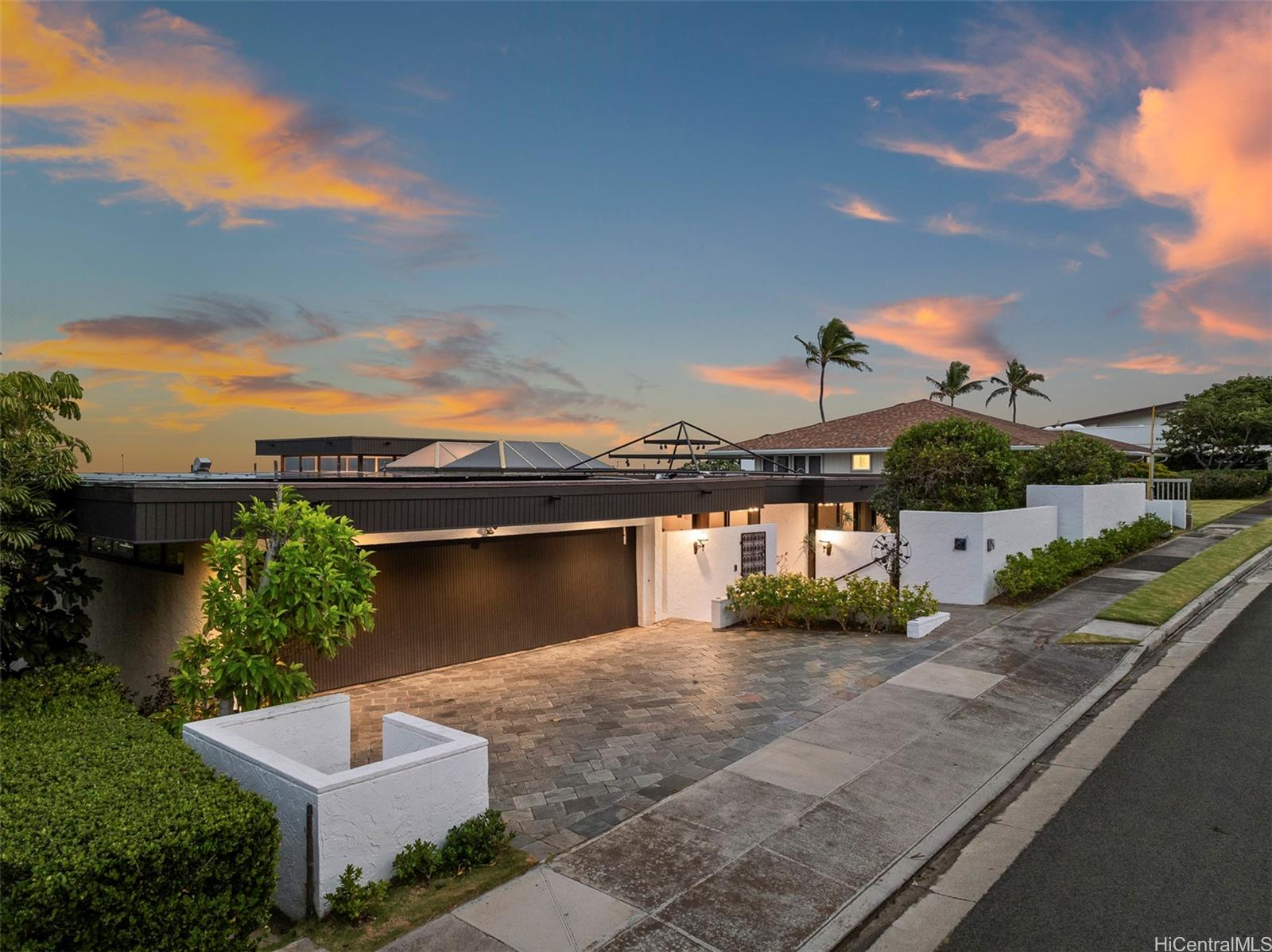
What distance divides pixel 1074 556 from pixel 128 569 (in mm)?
20839

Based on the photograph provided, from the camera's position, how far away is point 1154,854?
571 cm

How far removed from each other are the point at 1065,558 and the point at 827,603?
7.92 m

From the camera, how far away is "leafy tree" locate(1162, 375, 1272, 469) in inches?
1617

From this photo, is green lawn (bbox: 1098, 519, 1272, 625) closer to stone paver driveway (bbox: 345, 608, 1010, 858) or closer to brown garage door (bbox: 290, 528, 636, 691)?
stone paver driveway (bbox: 345, 608, 1010, 858)

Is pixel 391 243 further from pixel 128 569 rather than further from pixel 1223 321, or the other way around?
pixel 1223 321

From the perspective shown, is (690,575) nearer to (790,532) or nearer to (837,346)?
(790,532)

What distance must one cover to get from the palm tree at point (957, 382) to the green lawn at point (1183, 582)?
40.7 m

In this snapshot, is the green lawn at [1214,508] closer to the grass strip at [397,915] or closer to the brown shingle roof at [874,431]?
the brown shingle roof at [874,431]

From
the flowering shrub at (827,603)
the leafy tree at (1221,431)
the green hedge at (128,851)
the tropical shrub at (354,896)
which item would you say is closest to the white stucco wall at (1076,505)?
the flowering shrub at (827,603)

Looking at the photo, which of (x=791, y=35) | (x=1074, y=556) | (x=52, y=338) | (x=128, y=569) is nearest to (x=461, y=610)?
(x=128, y=569)

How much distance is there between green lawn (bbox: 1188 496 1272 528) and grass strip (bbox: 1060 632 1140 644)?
19.8m

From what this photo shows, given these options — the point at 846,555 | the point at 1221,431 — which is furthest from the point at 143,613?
the point at 1221,431

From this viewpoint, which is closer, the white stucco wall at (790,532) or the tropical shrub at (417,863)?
the tropical shrub at (417,863)

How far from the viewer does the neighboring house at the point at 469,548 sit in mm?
8625
